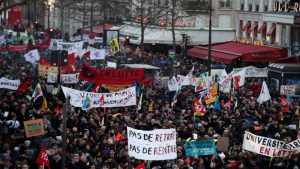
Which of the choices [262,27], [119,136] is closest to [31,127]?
[119,136]

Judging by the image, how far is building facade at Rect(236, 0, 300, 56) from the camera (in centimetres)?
5006

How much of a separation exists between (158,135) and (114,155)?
199 cm

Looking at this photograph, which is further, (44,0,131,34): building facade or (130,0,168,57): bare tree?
(44,0,131,34): building facade

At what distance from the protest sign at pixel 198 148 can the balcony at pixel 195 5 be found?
167 feet

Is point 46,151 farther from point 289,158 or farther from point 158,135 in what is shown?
point 289,158

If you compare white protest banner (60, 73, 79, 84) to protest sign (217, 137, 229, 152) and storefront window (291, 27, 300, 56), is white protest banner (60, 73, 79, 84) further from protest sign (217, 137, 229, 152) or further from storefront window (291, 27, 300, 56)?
storefront window (291, 27, 300, 56)

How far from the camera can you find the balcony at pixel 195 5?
6938cm

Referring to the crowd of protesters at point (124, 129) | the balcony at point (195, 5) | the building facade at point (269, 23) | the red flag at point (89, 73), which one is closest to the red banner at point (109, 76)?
the red flag at point (89, 73)

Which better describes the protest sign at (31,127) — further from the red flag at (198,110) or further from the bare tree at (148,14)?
the bare tree at (148,14)

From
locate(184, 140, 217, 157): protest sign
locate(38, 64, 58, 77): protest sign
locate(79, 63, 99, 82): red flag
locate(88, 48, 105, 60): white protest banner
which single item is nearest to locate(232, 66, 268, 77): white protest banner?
locate(38, 64, 58, 77): protest sign

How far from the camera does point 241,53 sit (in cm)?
5112

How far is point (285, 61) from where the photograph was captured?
139 feet

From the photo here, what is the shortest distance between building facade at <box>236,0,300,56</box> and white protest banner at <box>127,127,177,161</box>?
32506 millimetres

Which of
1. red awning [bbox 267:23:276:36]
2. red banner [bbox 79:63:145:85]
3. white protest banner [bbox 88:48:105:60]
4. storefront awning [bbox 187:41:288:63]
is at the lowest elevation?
storefront awning [bbox 187:41:288:63]
